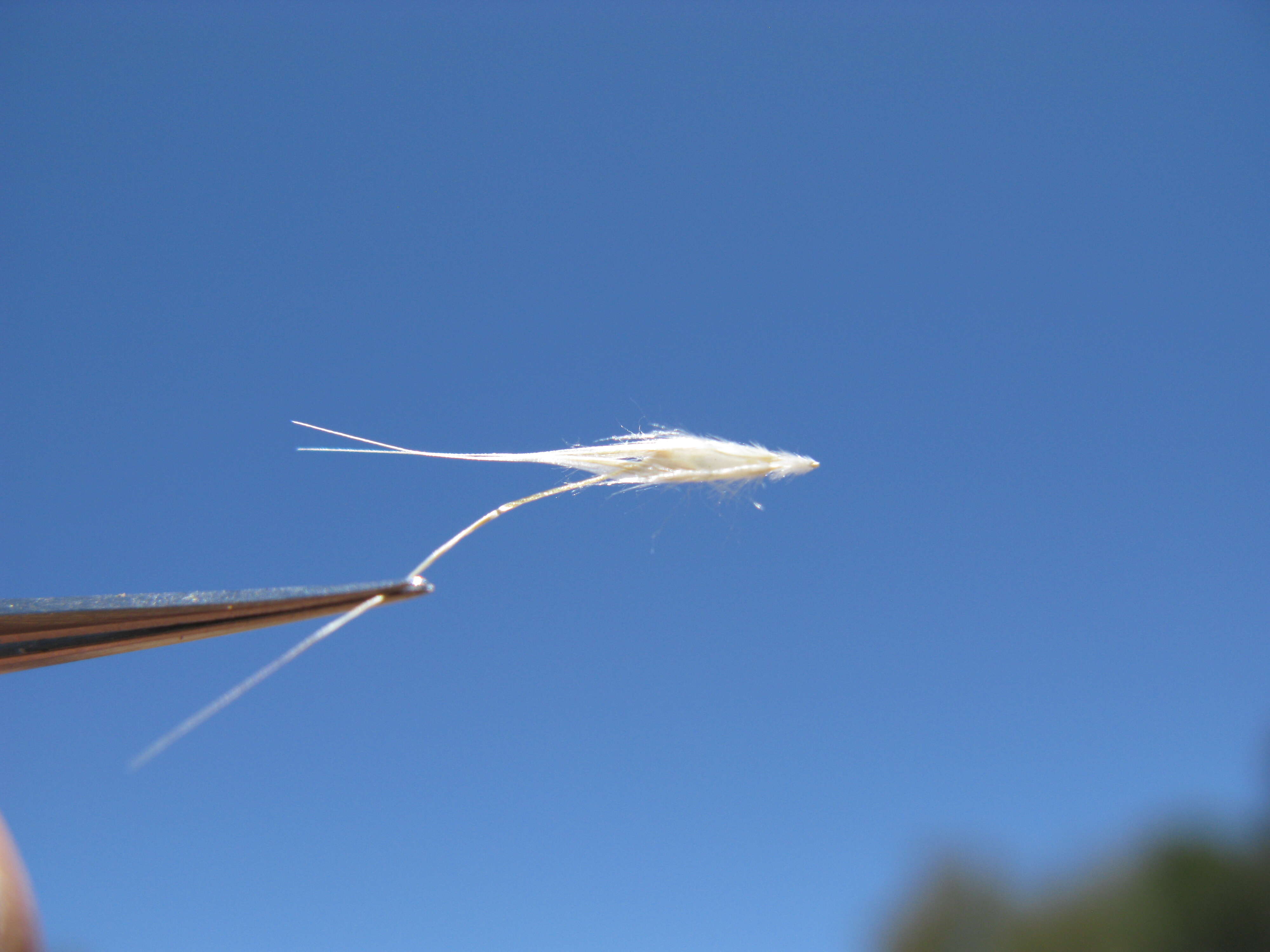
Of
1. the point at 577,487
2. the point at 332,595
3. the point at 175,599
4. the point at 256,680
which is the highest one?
the point at 577,487

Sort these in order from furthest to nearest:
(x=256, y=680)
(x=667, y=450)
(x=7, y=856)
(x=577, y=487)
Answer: (x=667, y=450), (x=577, y=487), (x=7, y=856), (x=256, y=680)

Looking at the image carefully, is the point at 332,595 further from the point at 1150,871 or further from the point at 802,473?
the point at 1150,871

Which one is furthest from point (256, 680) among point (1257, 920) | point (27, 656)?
point (1257, 920)

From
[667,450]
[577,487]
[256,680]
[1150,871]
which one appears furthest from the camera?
[1150,871]

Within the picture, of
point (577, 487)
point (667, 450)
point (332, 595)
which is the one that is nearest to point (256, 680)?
point (332, 595)

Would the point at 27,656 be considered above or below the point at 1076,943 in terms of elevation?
above

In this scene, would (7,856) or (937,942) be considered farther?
(937,942)
